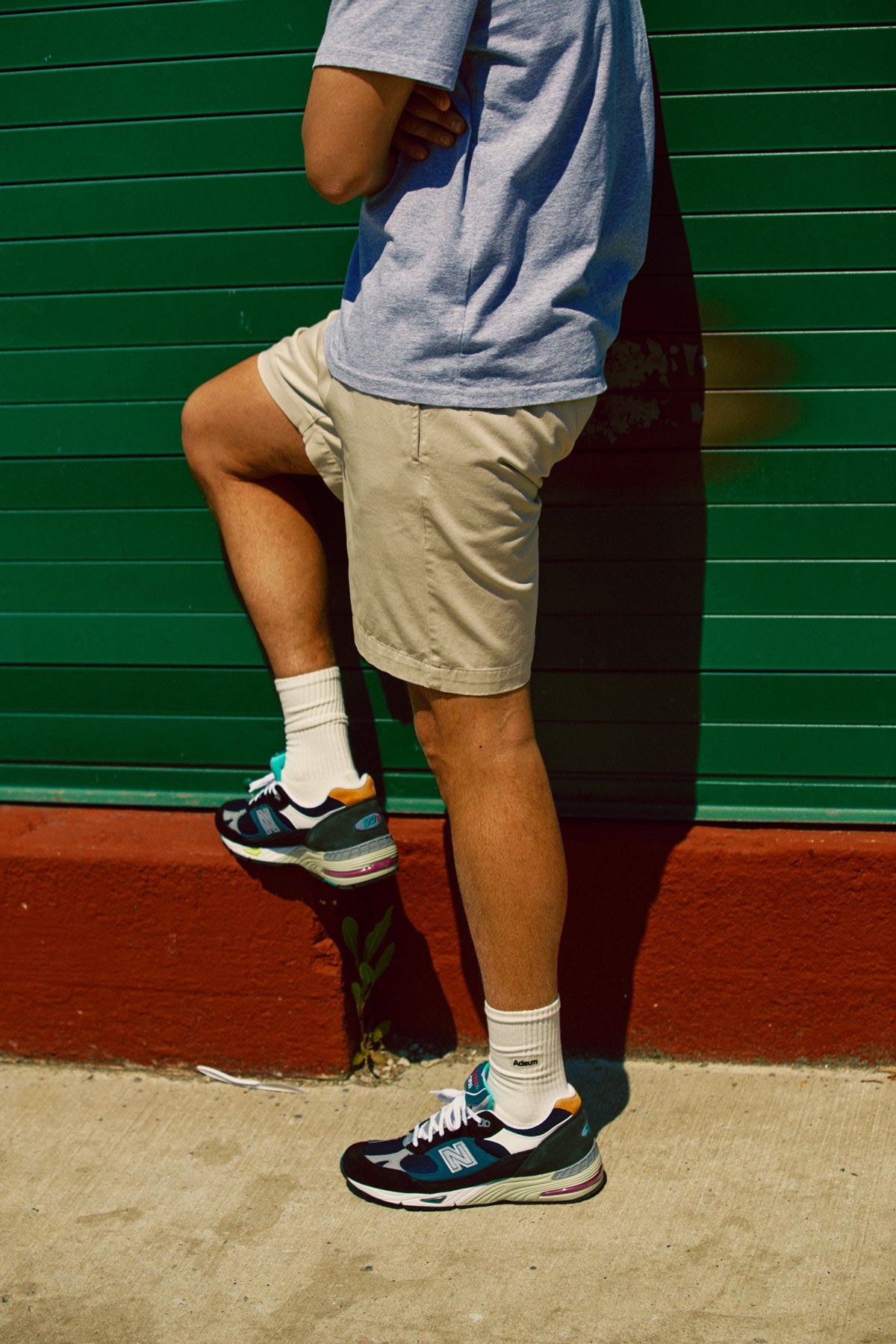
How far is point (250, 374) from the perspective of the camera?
2.57m

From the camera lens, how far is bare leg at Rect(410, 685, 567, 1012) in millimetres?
2361

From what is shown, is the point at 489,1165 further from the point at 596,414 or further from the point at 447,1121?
the point at 596,414

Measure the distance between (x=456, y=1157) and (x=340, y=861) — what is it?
0.62 meters

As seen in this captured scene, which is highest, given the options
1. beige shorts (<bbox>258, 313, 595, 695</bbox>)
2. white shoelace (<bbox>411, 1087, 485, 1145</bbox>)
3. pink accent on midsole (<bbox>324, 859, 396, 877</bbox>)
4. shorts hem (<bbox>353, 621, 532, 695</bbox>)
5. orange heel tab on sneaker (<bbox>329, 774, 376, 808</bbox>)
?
beige shorts (<bbox>258, 313, 595, 695</bbox>)

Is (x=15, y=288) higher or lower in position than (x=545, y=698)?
higher

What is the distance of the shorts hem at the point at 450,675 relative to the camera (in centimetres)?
229

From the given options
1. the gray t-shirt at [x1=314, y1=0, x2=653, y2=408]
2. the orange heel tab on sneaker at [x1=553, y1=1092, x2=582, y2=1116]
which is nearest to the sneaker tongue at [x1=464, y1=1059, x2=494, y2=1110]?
the orange heel tab on sneaker at [x1=553, y1=1092, x2=582, y2=1116]

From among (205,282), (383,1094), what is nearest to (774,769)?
(383,1094)

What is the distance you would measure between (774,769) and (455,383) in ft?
4.04

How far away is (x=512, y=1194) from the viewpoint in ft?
8.04

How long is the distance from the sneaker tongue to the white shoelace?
0.01 meters

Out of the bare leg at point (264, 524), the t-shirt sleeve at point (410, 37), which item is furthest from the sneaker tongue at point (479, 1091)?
the t-shirt sleeve at point (410, 37)

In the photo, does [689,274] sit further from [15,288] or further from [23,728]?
[23,728]

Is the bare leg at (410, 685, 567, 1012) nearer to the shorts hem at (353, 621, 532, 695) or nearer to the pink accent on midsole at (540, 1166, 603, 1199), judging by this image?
the shorts hem at (353, 621, 532, 695)
